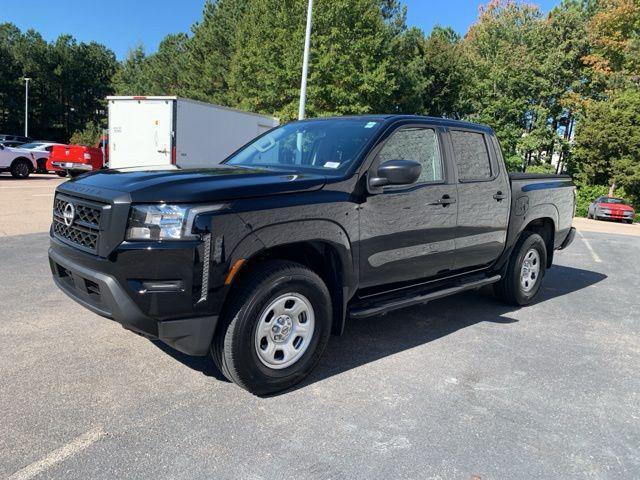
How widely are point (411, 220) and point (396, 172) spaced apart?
62cm

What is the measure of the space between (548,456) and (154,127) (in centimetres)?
1372

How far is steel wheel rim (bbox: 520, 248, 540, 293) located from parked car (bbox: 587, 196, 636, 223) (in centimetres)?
2484

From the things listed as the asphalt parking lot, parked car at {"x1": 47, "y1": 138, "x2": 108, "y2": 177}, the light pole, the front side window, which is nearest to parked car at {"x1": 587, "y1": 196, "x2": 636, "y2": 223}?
parked car at {"x1": 47, "y1": 138, "x2": 108, "y2": 177}

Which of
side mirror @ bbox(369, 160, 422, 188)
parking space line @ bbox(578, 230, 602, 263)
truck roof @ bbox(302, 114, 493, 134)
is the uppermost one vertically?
truck roof @ bbox(302, 114, 493, 134)

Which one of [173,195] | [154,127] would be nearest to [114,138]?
[154,127]

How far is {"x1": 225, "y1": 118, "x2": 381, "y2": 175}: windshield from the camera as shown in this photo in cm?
395

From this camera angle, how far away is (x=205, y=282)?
2949 mm

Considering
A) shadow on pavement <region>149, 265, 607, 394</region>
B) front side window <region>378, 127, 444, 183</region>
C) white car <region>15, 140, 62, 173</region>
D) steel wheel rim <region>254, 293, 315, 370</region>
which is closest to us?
steel wheel rim <region>254, 293, 315, 370</region>

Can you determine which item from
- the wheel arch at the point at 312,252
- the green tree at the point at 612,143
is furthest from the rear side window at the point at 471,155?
the green tree at the point at 612,143

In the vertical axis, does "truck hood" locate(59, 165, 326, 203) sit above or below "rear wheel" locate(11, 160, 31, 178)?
above

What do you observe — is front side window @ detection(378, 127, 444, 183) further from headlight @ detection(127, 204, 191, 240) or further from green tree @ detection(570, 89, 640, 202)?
green tree @ detection(570, 89, 640, 202)

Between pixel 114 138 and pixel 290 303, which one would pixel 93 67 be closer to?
pixel 114 138

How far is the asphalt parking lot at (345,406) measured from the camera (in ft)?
8.80

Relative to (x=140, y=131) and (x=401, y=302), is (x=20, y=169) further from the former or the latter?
(x=401, y=302)
